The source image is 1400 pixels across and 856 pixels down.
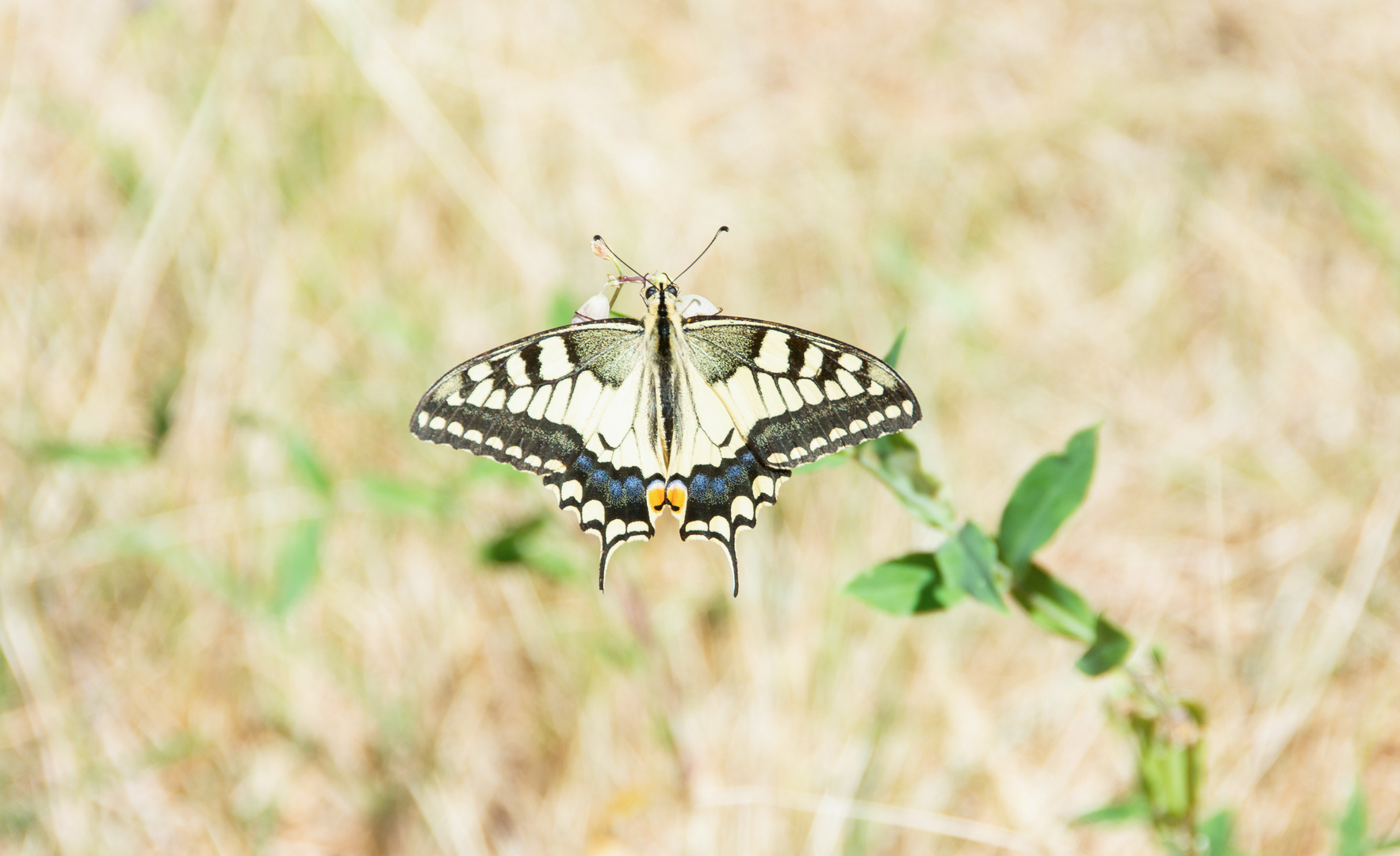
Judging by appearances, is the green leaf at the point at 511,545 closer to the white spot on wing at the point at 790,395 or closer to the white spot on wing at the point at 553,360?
the white spot on wing at the point at 553,360

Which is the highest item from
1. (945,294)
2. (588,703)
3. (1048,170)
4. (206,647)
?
(1048,170)

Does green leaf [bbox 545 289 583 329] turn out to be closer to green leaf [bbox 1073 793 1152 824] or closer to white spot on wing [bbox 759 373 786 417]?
white spot on wing [bbox 759 373 786 417]

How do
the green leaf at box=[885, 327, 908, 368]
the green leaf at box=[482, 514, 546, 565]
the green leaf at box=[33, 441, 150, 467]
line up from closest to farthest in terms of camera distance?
the green leaf at box=[885, 327, 908, 368] < the green leaf at box=[482, 514, 546, 565] < the green leaf at box=[33, 441, 150, 467]

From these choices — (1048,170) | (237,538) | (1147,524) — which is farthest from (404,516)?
(1048,170)

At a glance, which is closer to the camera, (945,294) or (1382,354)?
(1382,354)

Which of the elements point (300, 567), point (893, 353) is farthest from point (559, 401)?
point (300, 567)

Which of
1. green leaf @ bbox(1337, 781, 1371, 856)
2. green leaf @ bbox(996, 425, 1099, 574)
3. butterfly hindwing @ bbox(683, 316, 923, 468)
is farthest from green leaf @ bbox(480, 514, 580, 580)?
green leaf @ bbox(1337, 781, 1371, 856)

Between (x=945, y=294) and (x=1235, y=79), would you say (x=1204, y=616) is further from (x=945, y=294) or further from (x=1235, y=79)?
(x=1235, y=79)

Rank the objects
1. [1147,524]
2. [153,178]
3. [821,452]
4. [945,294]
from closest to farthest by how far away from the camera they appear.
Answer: [821,452] → [1147,524] → [945,294] → [153,178]
